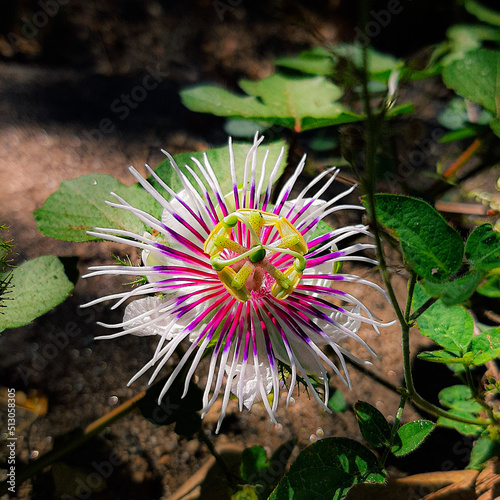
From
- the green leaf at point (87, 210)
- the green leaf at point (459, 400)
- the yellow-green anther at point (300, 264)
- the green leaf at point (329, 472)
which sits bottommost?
the green leaf at point (329, 472)

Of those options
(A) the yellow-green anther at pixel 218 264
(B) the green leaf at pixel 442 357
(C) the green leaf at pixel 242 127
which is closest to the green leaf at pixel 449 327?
(B) the green leaf at pixel 442 357

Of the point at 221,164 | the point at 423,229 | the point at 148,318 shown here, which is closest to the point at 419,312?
the point at 423,229

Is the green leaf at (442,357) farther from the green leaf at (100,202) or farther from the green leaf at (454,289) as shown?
the green leaf at (100,202)

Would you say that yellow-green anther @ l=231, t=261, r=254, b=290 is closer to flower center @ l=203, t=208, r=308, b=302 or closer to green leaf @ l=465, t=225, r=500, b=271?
flower center @ l=203, t=208, r=308, b=302

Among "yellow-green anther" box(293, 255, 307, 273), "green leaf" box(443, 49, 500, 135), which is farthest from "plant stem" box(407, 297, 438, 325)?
"green leaf" box(443, 49, 500, 135)

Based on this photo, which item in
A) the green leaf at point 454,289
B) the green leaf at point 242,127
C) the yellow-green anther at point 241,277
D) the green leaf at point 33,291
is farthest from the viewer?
the green leaf at point 242,127

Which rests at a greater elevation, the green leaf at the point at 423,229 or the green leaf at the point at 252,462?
the green leaf at the point at 423,229

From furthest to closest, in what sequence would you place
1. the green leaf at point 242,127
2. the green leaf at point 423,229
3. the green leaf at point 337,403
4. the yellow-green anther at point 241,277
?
the green leaf at point 242,127, the green leaf at point 337,403, the yellow-green anther at point 241,277, the green leaf at point 423,229
